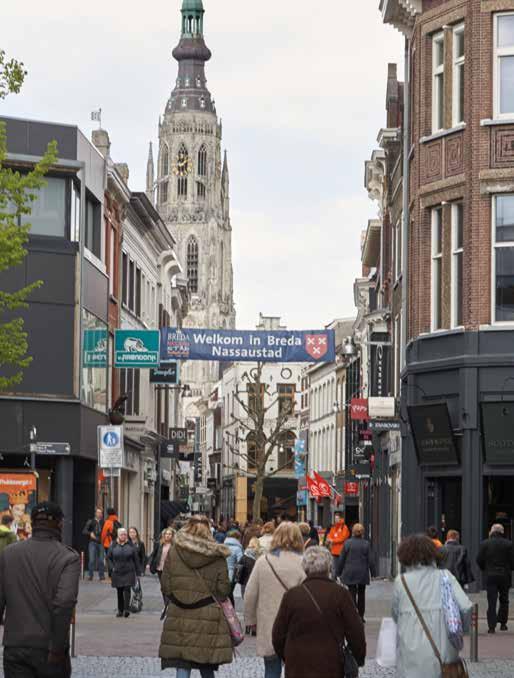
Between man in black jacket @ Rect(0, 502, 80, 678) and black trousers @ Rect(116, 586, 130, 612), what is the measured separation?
1777 centimetres

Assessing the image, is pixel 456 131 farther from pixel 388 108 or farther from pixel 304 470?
pixel 304 470

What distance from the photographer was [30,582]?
1103 centimetres

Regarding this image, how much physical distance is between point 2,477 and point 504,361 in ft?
49.5

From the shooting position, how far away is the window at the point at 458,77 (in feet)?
111

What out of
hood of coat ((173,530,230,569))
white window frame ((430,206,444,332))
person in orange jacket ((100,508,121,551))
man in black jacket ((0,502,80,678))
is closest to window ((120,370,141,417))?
person in orange jacket ((100,508,121,551))

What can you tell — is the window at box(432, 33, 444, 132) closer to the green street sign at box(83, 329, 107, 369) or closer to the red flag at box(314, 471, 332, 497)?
the green street sign at box(83, 329, 107, 369)

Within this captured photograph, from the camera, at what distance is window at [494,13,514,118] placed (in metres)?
33.0

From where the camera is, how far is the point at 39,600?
10984mm

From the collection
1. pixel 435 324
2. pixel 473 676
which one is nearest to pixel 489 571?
pixel 473 676

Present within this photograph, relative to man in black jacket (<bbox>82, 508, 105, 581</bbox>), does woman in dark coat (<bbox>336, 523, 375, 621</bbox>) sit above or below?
above

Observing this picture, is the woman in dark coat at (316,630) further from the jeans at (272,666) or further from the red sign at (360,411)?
the red sign at (360,411)

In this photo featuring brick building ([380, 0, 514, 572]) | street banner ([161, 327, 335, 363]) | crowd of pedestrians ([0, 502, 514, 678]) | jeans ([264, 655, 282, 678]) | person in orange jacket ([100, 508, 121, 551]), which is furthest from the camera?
street banner ([161, 327, 335, 363])

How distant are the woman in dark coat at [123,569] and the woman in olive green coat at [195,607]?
15021 mm

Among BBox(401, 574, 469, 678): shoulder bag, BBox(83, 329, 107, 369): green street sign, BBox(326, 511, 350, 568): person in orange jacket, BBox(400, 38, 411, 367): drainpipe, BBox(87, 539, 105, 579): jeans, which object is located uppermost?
BBox(400, 38, 411, 367): drainpipe
